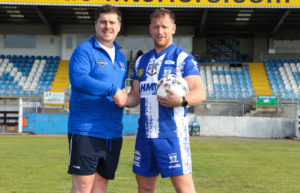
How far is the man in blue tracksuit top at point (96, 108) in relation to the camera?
3.81 m

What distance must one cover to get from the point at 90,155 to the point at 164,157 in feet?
2.27

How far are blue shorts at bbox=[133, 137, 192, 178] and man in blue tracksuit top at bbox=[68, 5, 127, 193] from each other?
0.38 metres

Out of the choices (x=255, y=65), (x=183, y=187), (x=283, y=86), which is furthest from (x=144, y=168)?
(x=255, y=65)

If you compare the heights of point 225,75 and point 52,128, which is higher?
point 225,75

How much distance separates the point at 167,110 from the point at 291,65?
3008 cm

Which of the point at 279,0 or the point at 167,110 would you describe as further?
the point at 279,0

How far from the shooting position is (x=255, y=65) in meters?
32.6

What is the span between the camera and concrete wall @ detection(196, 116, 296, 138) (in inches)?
931

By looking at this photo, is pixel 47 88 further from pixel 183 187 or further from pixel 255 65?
pixel 183 187

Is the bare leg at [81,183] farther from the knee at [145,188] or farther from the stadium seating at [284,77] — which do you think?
the stadium seating at [284,77]

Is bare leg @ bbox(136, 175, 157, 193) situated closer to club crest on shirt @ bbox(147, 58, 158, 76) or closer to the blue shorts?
the blue shorts

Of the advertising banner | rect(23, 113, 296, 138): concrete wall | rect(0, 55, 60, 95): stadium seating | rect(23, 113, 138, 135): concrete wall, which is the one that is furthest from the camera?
rect(0, 55, 60, 95): stadium seating

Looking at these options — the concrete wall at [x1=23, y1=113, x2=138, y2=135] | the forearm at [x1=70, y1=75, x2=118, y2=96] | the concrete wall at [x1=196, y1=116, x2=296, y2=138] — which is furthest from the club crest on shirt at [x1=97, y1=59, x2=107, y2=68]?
the concrete wall at [x1=196, y1=116, x2=296, y2=138]

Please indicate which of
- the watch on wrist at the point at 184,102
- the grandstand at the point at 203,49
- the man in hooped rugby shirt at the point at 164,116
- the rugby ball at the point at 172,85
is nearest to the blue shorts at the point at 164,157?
A: the man in hooped rugby shirt at the point at 164,116
